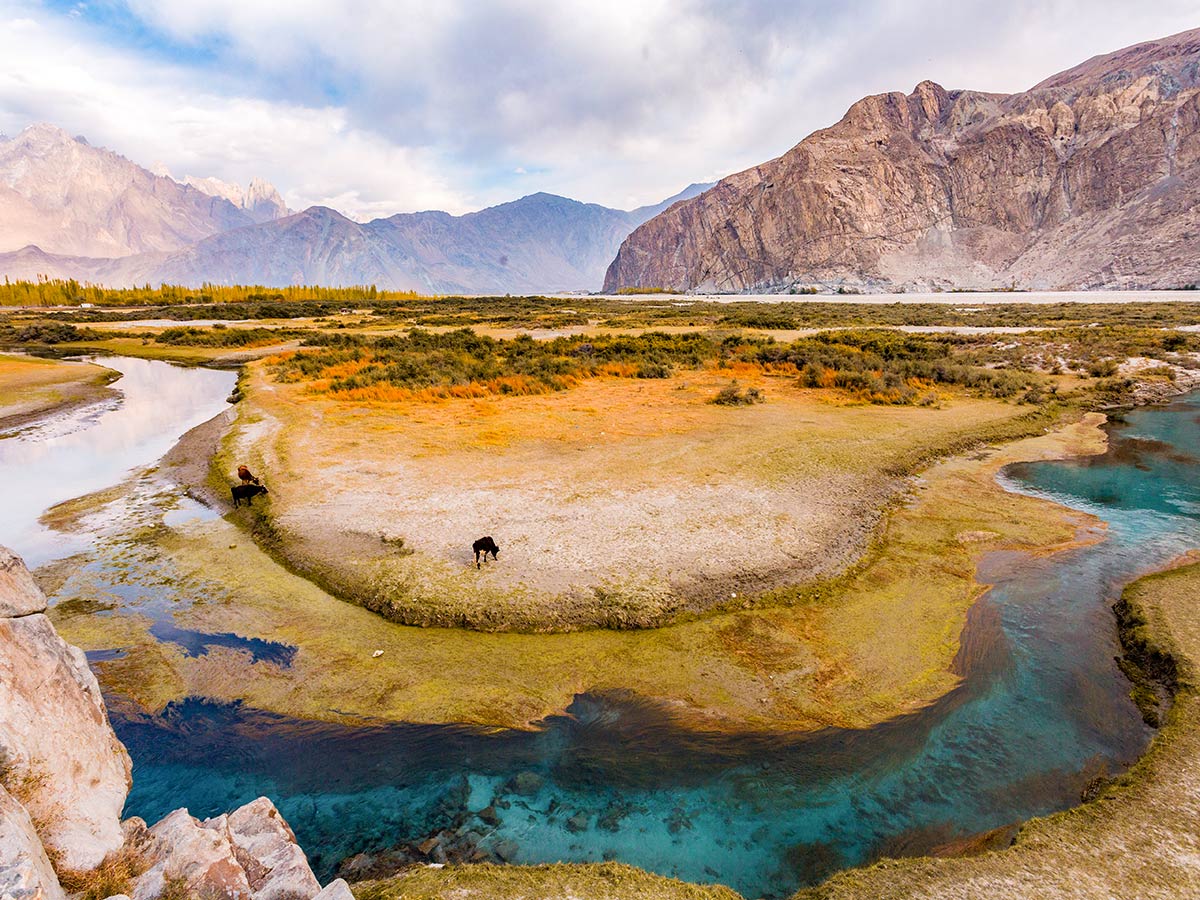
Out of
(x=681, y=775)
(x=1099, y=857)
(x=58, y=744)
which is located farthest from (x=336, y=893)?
(x=1099, y=857)

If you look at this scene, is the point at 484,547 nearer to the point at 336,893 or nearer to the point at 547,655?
the point at 547,655

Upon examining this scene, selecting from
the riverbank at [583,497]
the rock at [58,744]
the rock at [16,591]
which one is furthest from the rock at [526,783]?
the rock at [16,591]

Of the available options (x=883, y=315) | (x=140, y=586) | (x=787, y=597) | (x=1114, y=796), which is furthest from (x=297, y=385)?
(x=883, y=315)

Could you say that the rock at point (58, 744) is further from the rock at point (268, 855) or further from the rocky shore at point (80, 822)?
the rock at point (268, 855)

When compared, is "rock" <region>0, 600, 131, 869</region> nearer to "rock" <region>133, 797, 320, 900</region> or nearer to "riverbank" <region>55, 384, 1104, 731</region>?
"rock" <region>133, 797, 320, 900</region>

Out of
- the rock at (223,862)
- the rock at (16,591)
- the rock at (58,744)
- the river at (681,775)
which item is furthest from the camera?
the river at (681,775)

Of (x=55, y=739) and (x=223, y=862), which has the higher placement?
(x=55, y=739)

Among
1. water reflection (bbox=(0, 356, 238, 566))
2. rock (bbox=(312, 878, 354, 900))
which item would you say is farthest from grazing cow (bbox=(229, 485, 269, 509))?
rock (bbox=(312, 878, 354, 900))
